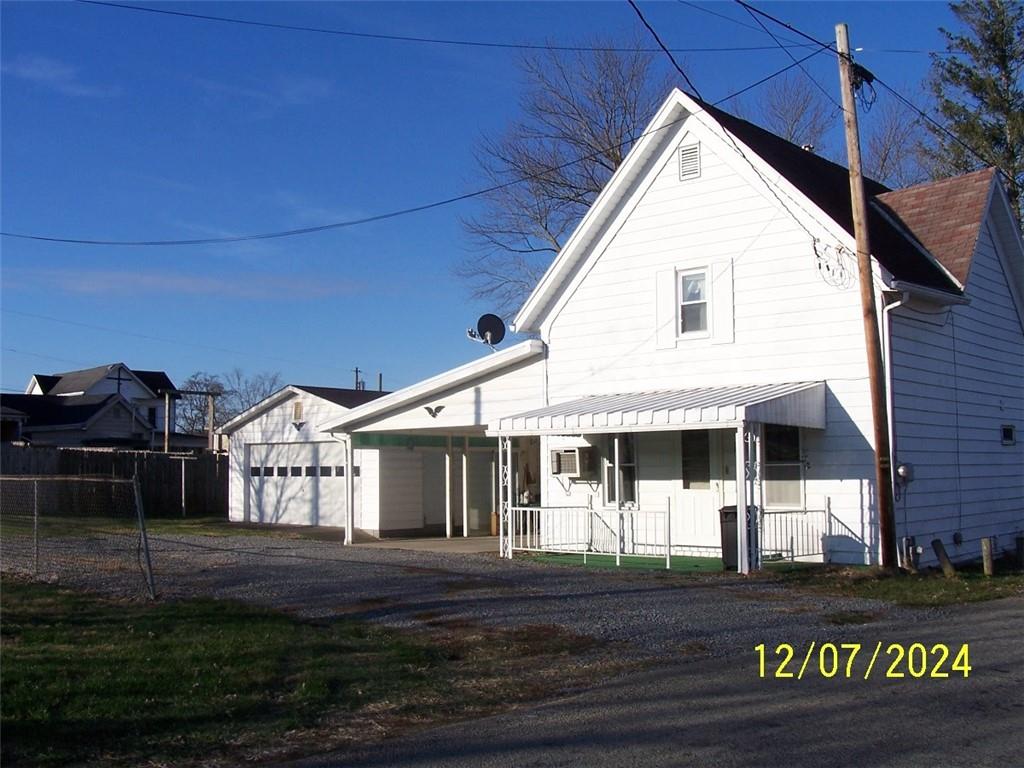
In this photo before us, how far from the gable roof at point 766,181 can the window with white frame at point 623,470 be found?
305cm

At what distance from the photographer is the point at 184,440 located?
49.0 metres

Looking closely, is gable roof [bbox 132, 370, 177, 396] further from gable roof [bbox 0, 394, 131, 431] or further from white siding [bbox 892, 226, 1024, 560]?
white siding [bbox 892, 226, 1024, 560]

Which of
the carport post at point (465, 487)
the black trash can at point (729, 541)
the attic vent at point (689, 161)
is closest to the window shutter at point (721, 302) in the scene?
the attic vent at point (689, 161)

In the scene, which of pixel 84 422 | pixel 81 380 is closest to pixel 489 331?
pixel 84 422

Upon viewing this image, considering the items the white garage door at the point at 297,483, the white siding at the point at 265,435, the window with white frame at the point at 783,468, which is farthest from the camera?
the white siding at the point at 265,435

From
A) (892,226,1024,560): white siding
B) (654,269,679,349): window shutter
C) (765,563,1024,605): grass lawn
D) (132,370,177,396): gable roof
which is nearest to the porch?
(765,563,1024,605): grass lawn

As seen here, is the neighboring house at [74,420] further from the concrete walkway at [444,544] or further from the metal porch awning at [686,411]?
the metal porch awning at [686,411]

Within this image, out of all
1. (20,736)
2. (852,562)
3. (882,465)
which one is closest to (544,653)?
(20,736)

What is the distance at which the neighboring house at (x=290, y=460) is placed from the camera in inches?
1120

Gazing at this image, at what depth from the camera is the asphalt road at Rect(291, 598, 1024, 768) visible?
6637mm

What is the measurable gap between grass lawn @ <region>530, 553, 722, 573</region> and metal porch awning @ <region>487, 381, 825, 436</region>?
2.24m

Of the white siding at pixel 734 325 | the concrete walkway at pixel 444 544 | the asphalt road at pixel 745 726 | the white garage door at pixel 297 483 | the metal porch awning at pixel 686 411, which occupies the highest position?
the white siding at pixel 734 325

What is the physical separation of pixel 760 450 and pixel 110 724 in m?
11.5

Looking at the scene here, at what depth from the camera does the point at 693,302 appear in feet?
60.8
